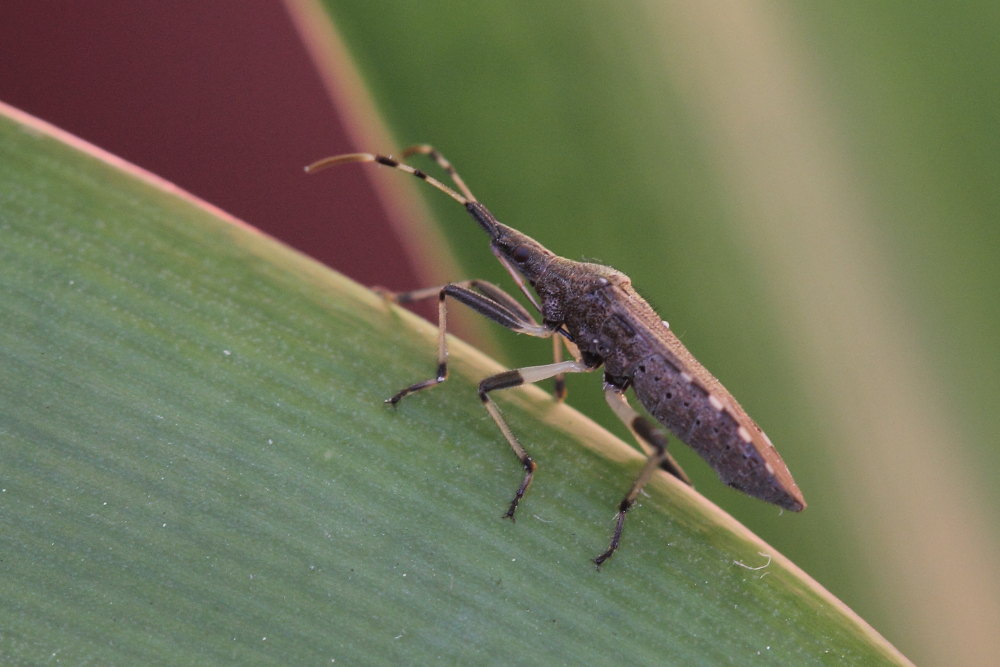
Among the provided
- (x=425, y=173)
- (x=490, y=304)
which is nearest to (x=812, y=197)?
(x=490, y=304)

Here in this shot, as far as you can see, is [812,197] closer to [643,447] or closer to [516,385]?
[643,447]

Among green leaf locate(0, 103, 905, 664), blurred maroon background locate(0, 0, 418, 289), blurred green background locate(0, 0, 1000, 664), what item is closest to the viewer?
green leaf locate(0, 103, 905, 664)

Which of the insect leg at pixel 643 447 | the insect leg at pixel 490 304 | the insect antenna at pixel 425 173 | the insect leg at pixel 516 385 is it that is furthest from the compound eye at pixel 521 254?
the insect leg at pixel 643 447

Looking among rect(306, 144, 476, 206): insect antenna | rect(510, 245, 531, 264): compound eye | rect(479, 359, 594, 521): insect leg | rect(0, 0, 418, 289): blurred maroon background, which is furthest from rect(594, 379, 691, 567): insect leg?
rect(0, 0, 418, 289): blurred maroon background

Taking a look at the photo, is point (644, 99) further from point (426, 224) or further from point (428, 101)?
point (426, 224)

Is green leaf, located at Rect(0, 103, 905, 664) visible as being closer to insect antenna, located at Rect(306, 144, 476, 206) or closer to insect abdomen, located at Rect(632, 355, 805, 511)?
insect abdomen, located at Rect(632, 355, 805, 511)
